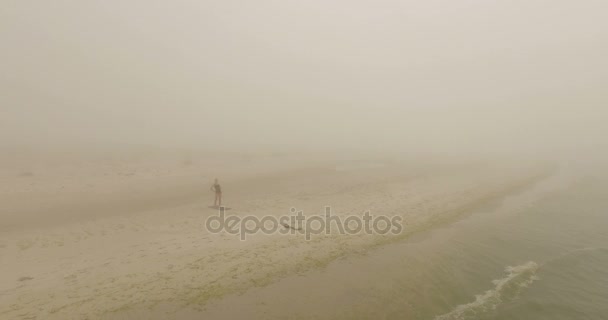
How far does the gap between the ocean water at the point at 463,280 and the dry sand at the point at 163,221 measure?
1095mm

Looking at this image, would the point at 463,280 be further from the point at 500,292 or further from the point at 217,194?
the point at 217,194

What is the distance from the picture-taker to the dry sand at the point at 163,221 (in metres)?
11.2

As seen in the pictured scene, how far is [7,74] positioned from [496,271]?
390 ft

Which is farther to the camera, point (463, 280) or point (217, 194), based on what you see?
point (217, 194)

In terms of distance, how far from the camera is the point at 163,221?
59.5 feet

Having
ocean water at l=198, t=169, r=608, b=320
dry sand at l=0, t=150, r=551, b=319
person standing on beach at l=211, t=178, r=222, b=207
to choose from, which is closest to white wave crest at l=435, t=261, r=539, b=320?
ocean water at l=198, t=169, r=608, b=320

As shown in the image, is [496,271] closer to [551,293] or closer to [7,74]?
[551,293]

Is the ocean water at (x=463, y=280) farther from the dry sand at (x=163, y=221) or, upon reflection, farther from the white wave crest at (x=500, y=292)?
the dry sand at (x=163, y=221)

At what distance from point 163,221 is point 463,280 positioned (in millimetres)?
15195

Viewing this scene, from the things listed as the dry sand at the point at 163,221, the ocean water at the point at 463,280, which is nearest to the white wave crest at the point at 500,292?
the ocean water at the point at 463,280

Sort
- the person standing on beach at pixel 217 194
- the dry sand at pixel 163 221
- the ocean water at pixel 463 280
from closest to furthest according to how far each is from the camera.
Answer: the dry sand at pixel 163 221, the ocean water at pixel 463 280, the person standing on beach at pixel 217 194

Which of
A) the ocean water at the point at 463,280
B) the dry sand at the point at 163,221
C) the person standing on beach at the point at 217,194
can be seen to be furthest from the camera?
the person standing on beach at the point at 217,194

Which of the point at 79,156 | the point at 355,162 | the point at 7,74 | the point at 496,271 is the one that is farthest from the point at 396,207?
the point at 7,74

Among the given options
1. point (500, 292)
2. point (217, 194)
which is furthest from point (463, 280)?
point (217, 194)
